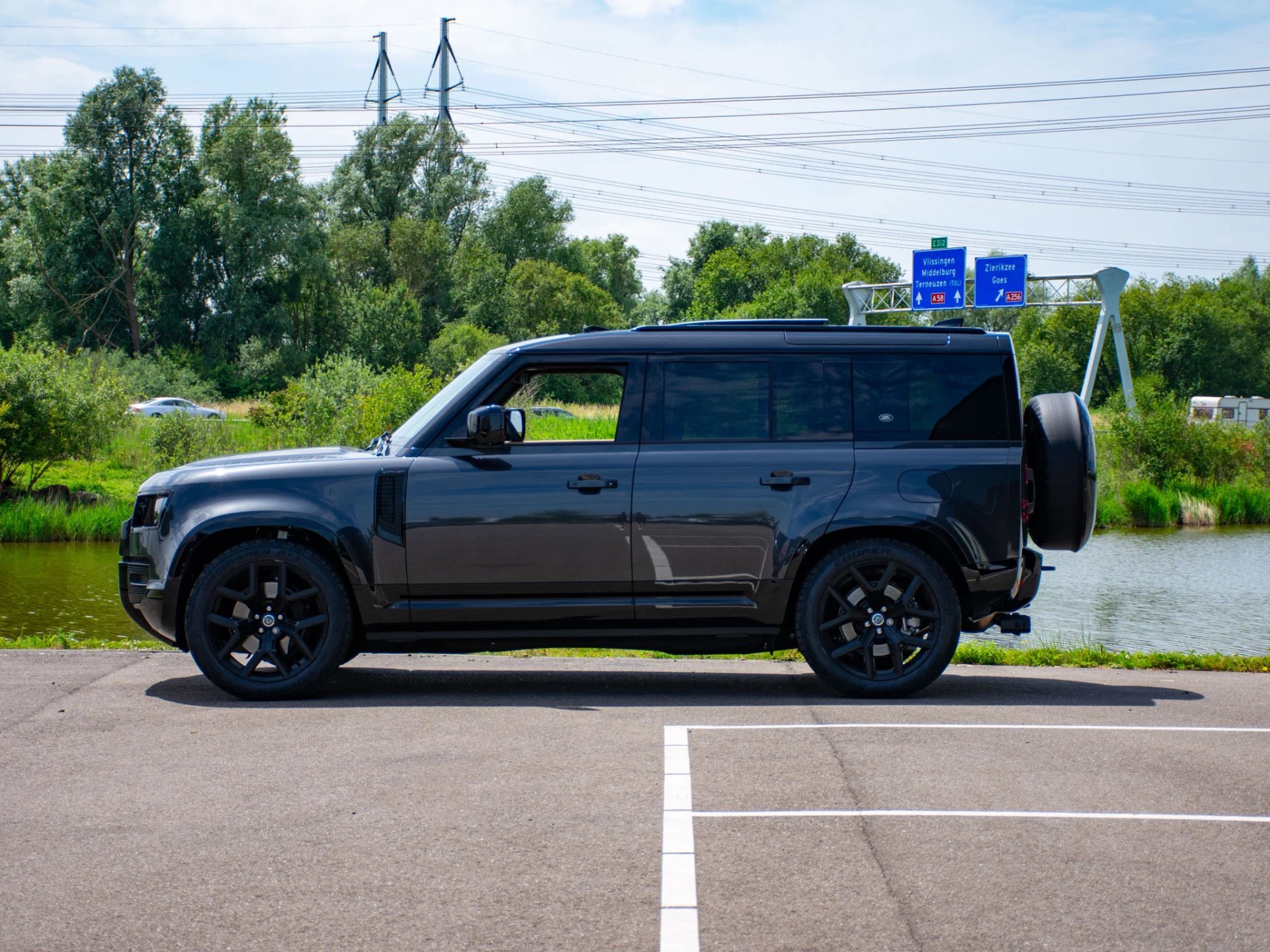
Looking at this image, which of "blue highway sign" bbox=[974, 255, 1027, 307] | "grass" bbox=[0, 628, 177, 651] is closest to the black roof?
"grass" bbox=[0, 628, 177, 651]

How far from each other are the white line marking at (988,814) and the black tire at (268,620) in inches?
124

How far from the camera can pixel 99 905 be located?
13.1 feet

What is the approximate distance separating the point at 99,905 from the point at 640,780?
229 cm

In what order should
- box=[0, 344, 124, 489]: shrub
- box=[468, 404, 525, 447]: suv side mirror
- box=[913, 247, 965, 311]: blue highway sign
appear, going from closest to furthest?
box=[468, 404, 525, 447]: suv side mirror
box=[0, 344, 124, 489]: shrub
box=[913, 247, 965, 311]: blue highway sign

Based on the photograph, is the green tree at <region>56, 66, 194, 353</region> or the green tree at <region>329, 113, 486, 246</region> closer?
the green tree at <region>56, 66, 194, 353</region>

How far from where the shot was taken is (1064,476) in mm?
7793

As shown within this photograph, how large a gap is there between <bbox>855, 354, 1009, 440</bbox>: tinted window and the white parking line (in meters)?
1.81

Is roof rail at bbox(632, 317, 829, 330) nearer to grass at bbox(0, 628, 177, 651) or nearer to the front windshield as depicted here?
the front windshield

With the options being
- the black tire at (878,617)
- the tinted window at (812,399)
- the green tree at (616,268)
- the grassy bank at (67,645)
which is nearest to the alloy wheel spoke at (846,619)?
the black tire at (878,617)

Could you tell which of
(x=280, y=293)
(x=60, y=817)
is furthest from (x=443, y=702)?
(x=280, y=293)

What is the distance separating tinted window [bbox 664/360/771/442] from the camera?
769 cm

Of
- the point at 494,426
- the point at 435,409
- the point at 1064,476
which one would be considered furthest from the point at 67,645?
the point at 1064,476

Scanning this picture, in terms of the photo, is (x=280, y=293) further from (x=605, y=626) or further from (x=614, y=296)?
(x=605, y=626)

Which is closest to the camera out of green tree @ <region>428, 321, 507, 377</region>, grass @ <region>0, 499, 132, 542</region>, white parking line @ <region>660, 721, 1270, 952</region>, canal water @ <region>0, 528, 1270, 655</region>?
white parking line @ <region>660, 721, 1270, 952</region>
